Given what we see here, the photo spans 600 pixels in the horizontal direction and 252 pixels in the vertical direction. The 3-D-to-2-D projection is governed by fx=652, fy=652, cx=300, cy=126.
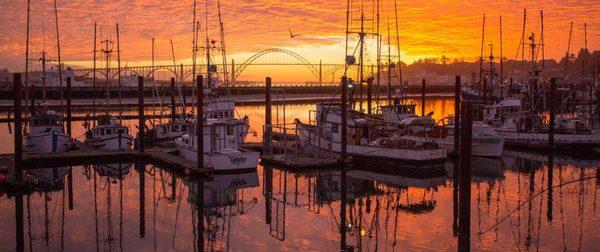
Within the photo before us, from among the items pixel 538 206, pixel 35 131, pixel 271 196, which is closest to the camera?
pixel 538 206

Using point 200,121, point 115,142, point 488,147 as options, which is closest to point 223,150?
point 200,121

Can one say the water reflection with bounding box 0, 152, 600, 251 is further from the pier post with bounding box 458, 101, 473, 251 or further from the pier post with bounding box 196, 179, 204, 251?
the pier post with bounding box 458, 101, 473, 251

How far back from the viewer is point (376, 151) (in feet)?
136

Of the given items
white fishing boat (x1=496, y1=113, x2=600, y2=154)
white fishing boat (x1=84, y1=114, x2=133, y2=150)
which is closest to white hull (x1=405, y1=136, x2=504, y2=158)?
white fishing boat (x1=496, y1=113, x2=600, y2=154)

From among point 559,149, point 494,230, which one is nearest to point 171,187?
point 494,230

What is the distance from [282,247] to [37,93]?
99417mm

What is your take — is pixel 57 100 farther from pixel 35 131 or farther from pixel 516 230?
pixel 516 230

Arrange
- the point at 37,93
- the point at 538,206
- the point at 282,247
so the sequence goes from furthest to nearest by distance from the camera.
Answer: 1. the point at 37,93
2. the point at 538,206
3. the point at 282,247

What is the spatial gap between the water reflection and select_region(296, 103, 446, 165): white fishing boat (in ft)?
8.61

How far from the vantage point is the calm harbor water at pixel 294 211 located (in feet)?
73.0

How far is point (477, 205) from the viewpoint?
2847 centimetres

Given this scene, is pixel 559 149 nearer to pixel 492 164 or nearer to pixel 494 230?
pixel 492 164

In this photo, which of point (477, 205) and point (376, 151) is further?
point (376, 151)

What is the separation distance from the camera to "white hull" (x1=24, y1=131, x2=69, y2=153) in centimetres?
4203
